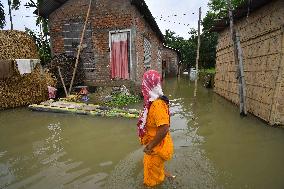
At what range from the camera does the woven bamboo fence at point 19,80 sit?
9297 millimetres

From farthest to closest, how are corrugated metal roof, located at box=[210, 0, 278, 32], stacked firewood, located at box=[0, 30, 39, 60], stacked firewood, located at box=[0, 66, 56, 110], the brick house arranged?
the brick house, stacked firewood, located at box=[0, 30, 39, 60], stacked firewood, located at box=[0, 66, 56, 110], corrugated metal roof, located at box=[210, 0, 278, 32]

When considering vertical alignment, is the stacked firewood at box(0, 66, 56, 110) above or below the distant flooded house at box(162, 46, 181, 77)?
below

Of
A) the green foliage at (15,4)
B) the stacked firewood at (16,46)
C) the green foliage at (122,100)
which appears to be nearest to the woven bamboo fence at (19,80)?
the stacked firewood at (16,46)

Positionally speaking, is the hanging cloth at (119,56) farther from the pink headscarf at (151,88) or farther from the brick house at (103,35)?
the pink headscarf at (151,88)

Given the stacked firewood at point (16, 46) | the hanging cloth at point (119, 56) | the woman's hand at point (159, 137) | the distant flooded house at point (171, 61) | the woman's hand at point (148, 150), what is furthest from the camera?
the distant flooded house at point (171, 61)

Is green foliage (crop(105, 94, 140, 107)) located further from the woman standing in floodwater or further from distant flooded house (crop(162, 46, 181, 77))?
distant flooded house (crop(162, 46, 181, 77))

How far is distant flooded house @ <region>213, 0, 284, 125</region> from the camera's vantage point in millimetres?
6449

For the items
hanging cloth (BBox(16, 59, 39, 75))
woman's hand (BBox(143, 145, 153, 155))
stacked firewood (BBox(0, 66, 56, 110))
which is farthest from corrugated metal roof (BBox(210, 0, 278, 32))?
hanging cloth (BBox(16, 59, 39, 75))

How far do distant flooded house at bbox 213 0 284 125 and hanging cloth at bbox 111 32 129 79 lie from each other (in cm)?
456

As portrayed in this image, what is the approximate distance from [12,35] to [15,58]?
3.33 feet

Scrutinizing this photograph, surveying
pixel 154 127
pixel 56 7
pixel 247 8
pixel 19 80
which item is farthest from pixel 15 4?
pixel 154 127

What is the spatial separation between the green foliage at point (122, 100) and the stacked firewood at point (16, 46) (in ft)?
12.9

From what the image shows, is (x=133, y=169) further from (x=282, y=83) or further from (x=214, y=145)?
(x=282, y=83)

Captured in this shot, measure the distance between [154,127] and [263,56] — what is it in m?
5.46
